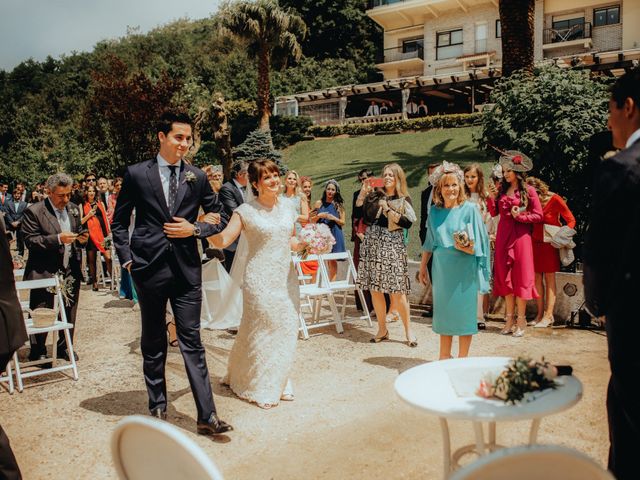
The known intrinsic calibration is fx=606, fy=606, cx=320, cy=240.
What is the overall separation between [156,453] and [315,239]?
5821 millimetres

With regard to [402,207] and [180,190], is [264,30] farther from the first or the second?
[180,190]

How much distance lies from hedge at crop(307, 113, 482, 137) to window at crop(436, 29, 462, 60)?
11.4 metres

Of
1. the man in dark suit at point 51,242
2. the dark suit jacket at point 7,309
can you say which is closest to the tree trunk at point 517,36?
the man in dark suit at point 51,242

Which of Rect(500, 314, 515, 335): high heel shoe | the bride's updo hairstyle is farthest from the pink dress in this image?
the bride's updo hairstyle

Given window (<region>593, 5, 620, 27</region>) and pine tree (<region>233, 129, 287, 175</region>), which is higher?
window (<region>593, 5, 620, 27</region>)

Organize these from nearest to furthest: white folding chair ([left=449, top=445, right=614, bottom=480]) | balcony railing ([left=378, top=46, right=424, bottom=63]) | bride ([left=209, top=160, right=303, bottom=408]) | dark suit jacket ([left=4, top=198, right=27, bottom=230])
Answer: white folding chair ([left=449, top=445, right=614, bottom=480]) < bride ([left=209, top=160, right=303, bottom=408]) < dark suit jacket ([left=4, top=198, right=27, bottom=230]) < balcony railing ([left=378, top=46, right=424, bottom=63])

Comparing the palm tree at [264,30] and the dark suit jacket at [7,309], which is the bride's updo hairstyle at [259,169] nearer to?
the dark suit jacket at [7,309]

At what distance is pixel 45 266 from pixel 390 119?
31.3m

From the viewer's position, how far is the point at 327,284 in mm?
8820

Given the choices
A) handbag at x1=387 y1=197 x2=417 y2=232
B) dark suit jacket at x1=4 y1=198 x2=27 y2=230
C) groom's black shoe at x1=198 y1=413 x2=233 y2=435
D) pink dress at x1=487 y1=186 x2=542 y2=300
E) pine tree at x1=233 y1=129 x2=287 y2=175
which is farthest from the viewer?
pine tree at x1=233 y1=129 x2=287 y2=175

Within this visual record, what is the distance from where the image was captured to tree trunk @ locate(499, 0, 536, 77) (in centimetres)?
1309

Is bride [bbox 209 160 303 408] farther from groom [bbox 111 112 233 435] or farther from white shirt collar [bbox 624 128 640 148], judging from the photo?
white shirt collar [bbox 624 128 640 148]

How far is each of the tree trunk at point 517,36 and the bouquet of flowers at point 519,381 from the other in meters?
11.3

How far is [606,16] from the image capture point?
37.1 metres
